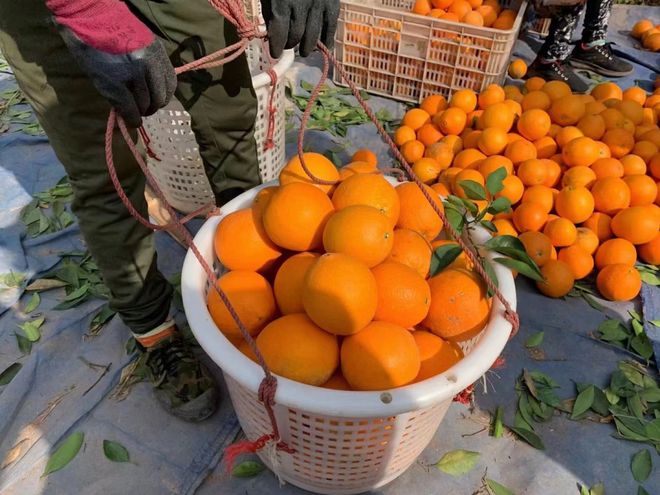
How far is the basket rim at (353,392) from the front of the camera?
0.95m

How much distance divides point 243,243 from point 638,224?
1645 mm

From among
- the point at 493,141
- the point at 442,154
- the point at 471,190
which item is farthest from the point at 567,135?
the point at 471,190

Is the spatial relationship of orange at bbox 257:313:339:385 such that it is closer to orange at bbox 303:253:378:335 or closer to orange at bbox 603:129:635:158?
orange at bbox 303:253:378:335

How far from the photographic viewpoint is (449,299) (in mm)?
1176

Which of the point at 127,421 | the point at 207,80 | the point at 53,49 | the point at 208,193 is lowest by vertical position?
the point at 127,421

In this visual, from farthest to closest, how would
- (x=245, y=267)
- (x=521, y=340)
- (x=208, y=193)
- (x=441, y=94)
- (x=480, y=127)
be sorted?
(x=441, y=94)
(x=480, y=127)
(x=208, y=193)
(x=521, y=340)
(x=245, y=267)

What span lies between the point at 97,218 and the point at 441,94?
7.48ft

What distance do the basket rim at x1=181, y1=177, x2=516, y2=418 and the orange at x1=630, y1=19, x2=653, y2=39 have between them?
3.64 metres

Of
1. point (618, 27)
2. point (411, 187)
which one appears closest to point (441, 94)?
point (411, 187)

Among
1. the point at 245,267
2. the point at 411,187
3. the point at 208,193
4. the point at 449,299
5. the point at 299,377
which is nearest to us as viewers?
the point at 299,377

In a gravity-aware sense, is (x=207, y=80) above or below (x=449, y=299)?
above

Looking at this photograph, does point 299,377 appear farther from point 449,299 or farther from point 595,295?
point 595,295

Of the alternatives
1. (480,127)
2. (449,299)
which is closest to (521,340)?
(449,299)

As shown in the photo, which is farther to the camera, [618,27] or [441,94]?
[618,27]
